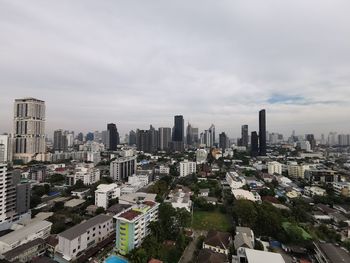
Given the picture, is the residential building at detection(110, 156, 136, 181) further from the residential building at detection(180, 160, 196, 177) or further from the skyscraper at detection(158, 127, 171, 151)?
the skyscraper at detection(158, 127, 171, 151)

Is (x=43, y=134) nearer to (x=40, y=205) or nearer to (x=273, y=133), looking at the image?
(x=40, y=205)

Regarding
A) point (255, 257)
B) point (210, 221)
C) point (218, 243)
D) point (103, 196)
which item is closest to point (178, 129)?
point (103, 196)

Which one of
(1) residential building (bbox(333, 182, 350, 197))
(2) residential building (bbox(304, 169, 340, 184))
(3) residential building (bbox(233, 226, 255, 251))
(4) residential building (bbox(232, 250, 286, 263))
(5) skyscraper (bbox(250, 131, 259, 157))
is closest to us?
(4) residential building (bbox(232, 250, 286, 263))

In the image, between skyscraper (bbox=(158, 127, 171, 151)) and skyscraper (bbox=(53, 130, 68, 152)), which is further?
skyscraper (bbox=(158, 127, 171, 151))

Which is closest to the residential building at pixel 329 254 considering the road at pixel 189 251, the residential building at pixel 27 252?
the road at pixel 189 251

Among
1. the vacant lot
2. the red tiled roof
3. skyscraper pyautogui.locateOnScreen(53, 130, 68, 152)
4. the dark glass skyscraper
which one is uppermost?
the dark glass skyscraper

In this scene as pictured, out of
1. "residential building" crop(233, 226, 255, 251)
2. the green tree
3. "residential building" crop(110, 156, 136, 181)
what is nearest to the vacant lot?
the green tree

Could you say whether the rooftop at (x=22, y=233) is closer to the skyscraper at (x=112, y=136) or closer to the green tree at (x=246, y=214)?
the green tree at (x=246, y=214)
